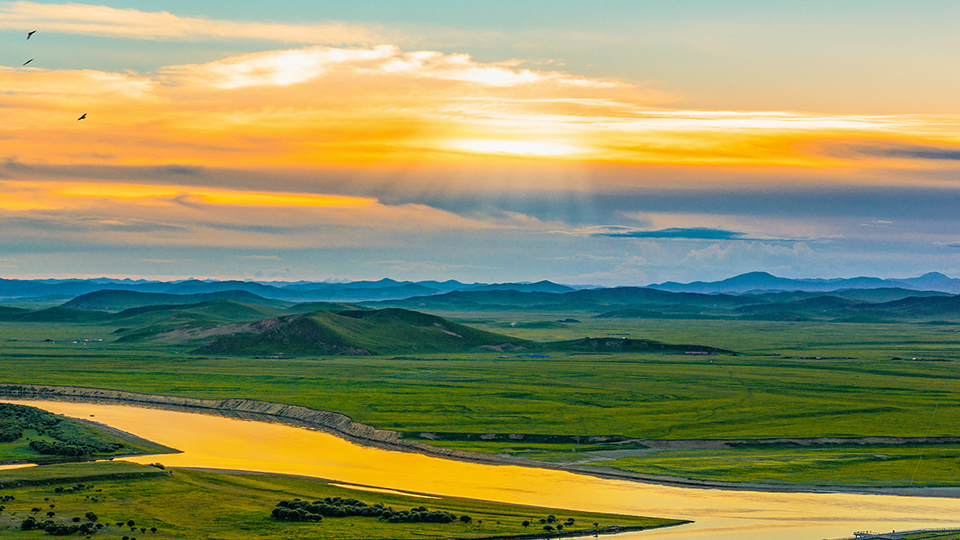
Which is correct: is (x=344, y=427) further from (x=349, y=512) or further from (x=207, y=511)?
(x=349, y=512)

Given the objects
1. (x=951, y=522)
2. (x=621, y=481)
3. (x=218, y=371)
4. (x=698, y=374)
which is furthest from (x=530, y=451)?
(x=218, y=371)

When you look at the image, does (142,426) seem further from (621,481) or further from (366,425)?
(621,481)

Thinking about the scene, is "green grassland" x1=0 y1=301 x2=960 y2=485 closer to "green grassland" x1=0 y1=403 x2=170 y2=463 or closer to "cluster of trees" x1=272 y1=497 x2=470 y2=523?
"cluster of trees" x1=272 y1=497 x2=470 y2=523

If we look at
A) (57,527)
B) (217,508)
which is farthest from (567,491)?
(57,527)

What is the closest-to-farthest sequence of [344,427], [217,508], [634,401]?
[217,508] → [344,427] → [634,401]

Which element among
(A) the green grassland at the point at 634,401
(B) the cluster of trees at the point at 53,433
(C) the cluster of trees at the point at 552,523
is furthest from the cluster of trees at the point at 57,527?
(A) the green grassland at the point at 634,401

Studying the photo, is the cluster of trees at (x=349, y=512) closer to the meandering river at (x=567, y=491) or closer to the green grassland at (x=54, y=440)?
the meandering river at (x=567, y=491)
